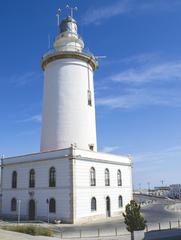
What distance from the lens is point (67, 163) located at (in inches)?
1297

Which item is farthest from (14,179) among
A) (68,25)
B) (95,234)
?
(68,25)

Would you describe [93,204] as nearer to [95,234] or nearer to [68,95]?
[95,234]

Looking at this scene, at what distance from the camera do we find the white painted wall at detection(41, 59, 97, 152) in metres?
36.9

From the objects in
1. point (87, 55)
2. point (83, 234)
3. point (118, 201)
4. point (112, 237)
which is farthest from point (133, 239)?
point (87, 55)

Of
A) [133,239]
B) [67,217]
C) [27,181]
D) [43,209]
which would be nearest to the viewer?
[133,239]

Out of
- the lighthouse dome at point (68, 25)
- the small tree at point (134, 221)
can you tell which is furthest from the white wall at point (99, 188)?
the lighthouse dome at point (68, 25)

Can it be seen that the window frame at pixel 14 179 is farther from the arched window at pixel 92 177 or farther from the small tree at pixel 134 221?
the small tree at pixel 134 221

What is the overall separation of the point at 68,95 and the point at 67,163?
9044 mm

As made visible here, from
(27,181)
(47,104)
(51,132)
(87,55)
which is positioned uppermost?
(87,55)

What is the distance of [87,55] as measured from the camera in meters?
40.0

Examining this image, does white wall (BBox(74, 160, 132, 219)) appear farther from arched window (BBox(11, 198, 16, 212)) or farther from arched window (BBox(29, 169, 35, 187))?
arched window (BBox(11, 198, 16, 212))

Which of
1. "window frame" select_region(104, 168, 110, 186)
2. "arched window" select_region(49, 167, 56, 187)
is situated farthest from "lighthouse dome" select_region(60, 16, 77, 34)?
"window frame" select_region(104, 168, 110, 186)

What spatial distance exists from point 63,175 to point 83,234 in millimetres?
8916

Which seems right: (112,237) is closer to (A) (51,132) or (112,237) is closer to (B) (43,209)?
(B) (43,209)
